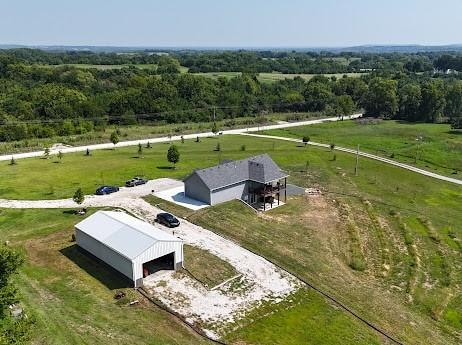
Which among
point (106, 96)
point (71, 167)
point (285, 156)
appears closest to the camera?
point (71, 167)

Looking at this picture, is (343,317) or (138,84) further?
(138,84)

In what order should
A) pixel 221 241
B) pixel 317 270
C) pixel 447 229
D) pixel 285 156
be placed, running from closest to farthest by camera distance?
1. pixel 317 270
2. pixel 221 241
3. pixel 447 229
4. pixel 285 156

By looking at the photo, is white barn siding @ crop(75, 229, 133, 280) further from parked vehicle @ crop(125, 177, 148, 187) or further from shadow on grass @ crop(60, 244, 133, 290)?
parked vehicle @ crop(125, 177, 148, 187)

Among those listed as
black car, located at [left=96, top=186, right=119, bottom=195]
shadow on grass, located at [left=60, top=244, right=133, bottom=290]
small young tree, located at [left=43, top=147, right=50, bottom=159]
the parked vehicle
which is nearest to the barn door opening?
shadow on grass, located at [left=60, top=244, right=133, bottom=290]

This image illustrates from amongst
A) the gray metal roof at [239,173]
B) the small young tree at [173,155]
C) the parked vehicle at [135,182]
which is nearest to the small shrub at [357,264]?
the gray metal roof at [239,173]

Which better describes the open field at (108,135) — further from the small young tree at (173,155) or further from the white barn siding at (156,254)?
the white barn siding at (156,254)

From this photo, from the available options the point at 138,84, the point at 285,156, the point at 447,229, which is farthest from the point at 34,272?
the point at 138,84

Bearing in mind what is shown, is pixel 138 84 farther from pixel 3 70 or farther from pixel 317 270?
pixel 317 270
